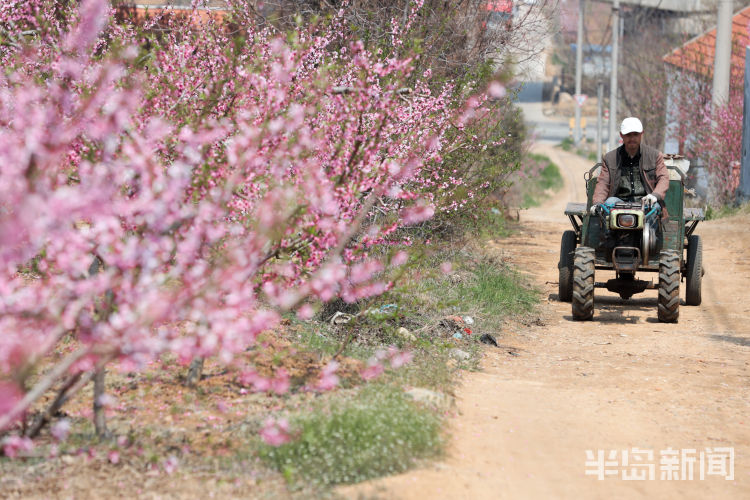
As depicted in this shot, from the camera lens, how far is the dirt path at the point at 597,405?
5.64 m

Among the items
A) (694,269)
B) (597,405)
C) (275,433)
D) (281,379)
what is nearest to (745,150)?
(694,269)

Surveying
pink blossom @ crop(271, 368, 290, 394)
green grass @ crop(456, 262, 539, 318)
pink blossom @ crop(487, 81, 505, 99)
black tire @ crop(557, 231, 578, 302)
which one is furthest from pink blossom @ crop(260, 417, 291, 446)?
black tire @ crop(557, 231, 578, 302)

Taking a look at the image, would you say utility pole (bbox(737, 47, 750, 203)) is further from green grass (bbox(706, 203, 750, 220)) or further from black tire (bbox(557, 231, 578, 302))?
black tire (bbox(557, 231, 578, 302))

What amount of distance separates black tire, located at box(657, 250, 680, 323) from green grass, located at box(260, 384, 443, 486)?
5.12m

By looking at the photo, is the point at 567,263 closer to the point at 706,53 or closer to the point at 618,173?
the point at 618,173

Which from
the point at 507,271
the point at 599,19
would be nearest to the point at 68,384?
the point at 507,271

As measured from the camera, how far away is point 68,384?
5.28m

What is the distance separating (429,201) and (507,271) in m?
3.91

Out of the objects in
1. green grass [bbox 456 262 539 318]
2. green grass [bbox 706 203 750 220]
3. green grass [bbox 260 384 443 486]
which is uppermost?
green grass [bbox 260 384 443 486]

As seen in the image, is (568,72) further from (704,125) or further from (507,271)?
(507,271)

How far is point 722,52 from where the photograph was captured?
2430cm

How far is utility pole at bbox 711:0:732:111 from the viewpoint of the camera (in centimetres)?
2411

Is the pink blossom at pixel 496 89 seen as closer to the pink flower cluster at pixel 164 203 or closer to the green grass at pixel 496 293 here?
the pink flower cluster at pixel 164 203

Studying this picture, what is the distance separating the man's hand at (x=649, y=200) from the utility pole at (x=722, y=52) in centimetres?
1529
